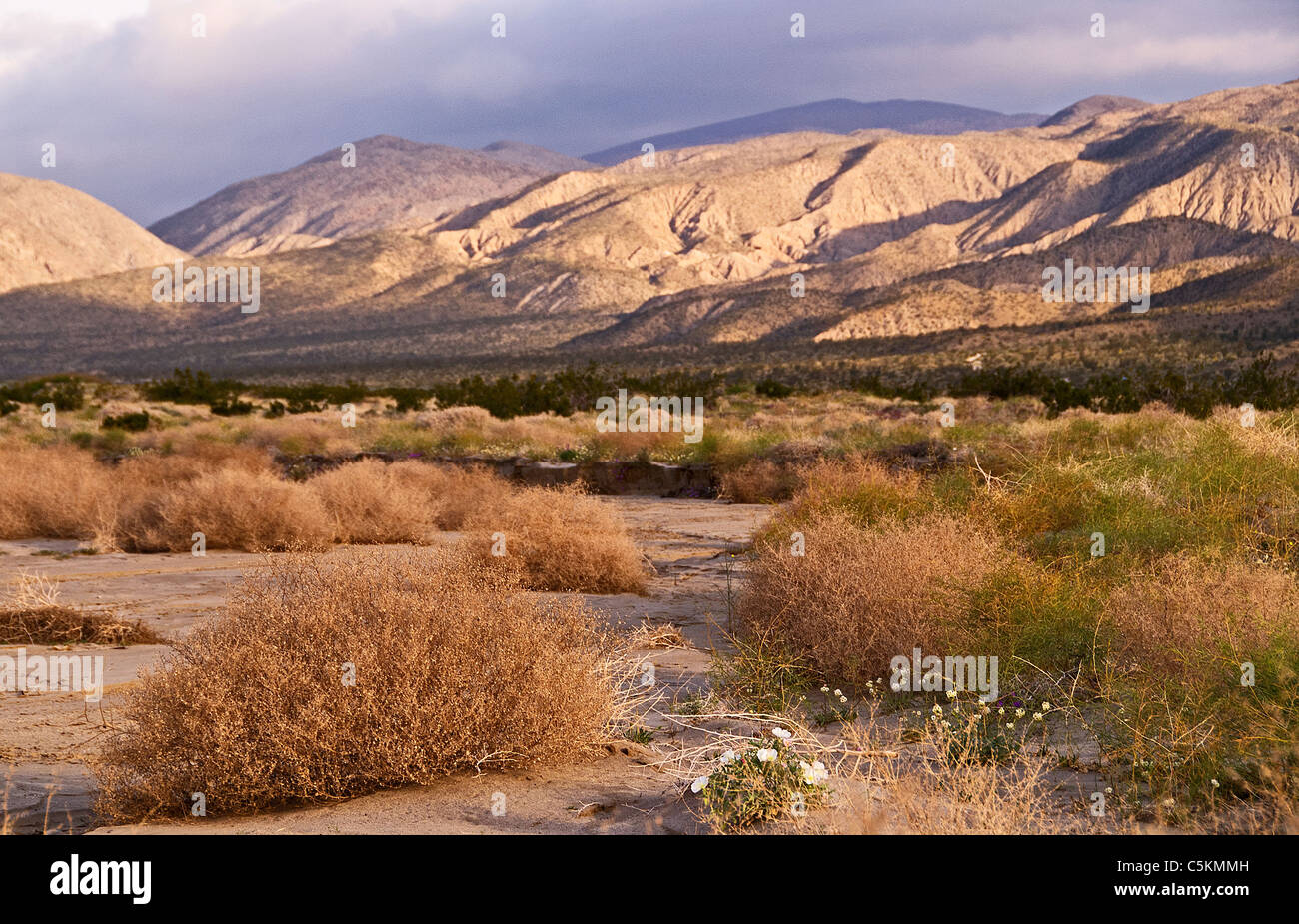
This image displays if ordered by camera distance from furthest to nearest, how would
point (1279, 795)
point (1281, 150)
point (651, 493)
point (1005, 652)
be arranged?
point (1281, 150), point (651, 493), point (1005, 652), point (1279, 795)

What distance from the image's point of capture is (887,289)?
277 ft

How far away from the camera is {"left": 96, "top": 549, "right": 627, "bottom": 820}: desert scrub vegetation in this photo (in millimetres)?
4652

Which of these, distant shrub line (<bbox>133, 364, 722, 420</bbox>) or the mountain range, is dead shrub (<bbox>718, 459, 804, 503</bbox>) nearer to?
distant shrub line (<bbox>133, 364, 722, 420</bbox>)

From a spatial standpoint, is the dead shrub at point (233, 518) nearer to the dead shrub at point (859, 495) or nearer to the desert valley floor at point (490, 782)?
the desert valley floor at point (490, 782)

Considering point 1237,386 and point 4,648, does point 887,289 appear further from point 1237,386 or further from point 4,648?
point 4,648

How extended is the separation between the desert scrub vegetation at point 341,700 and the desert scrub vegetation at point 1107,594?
2.15 meters

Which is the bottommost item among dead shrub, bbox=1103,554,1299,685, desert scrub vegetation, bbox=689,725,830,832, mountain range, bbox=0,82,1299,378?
desert scrub vegetation, bbox=689,725,830,832

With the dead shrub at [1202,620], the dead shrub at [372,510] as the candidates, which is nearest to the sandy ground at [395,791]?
the dead shrub at [372,510]

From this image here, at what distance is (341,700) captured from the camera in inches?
185

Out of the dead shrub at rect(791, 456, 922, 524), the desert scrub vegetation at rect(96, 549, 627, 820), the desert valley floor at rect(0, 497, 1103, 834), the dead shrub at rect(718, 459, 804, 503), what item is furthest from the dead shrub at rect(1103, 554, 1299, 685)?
the dead shrub at rect(718, 459, 804, 503)

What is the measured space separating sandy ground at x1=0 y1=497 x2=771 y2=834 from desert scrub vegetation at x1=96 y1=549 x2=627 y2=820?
0.14 metres

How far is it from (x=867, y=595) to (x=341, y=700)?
11.7 ft

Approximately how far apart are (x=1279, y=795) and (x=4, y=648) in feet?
27.2
